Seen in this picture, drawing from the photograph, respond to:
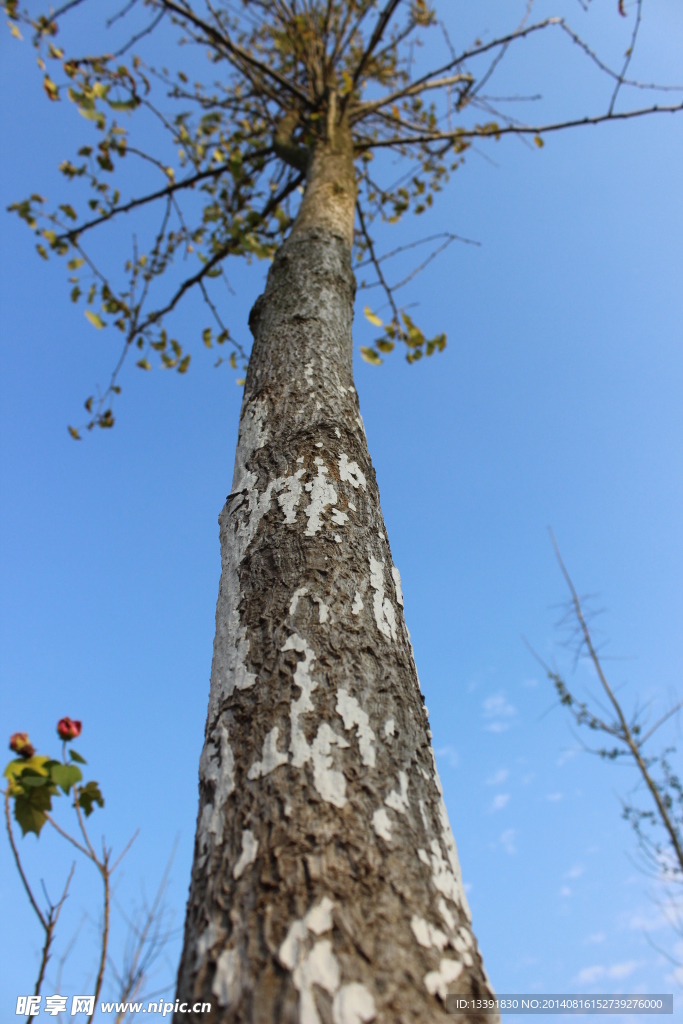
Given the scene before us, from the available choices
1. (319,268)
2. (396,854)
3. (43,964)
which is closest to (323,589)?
(396,854)

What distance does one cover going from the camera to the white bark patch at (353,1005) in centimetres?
56

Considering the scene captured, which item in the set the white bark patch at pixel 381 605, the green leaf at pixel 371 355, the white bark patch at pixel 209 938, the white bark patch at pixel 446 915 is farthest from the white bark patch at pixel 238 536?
the green leaf at pixel 371 355

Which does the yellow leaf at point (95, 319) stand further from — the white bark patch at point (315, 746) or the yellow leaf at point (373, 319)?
the white bark patch at point (315, 746)

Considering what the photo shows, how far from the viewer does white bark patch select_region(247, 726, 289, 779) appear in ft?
2.62

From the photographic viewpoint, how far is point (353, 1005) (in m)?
0.57

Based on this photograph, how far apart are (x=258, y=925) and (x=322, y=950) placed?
0.29 feet

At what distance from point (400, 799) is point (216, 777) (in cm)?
30

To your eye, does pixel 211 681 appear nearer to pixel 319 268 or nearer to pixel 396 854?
pixel 396 854

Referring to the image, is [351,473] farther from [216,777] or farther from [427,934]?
[427,934]

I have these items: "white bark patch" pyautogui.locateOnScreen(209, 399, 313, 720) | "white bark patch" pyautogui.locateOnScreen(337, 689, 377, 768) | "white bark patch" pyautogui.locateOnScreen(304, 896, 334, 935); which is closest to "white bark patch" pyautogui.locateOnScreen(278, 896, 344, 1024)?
"white bark patch" pyautogui.locateOnScreen(304, 896, 334, 935)

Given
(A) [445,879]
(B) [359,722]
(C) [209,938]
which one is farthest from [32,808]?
(A) [445,879]

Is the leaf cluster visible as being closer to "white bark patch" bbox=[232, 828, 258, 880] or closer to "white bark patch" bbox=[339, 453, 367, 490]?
"white bark patch" bbox=[232, 828, 258, 880]

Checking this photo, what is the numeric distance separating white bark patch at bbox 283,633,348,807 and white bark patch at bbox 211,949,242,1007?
207 millimetres

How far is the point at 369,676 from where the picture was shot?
922 mm
